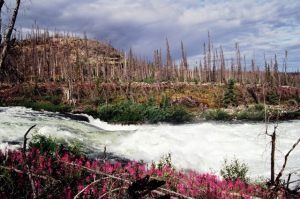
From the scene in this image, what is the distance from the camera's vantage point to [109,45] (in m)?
125

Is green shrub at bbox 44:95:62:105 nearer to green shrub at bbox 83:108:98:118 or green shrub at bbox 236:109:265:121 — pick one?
green shrub at bbox 83:108:98:118

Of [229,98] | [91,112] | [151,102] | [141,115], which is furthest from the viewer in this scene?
[229,98]

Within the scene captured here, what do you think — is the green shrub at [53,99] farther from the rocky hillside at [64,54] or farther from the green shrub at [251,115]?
the rocky hillside at [64,54]

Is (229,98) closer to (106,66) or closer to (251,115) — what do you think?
(251,115)

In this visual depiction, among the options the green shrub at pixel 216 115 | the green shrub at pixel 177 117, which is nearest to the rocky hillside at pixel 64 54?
the green shrub at pixel 216 115

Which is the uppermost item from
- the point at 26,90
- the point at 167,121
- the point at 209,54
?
the point at 209,54

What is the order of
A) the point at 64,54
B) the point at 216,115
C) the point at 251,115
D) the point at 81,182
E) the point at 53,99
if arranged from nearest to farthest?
the point at 81,182 → the point at 216,115 → the point at 251,115 → the point at 53,99 → the point at 64,54

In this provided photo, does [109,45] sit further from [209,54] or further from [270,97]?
[270,97]

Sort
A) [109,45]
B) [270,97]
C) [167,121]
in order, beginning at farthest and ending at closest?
1. [109,45]
2. [270,97]
3. [167,121]

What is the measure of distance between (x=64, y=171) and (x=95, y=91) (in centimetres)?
4556

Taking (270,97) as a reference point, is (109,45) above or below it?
above

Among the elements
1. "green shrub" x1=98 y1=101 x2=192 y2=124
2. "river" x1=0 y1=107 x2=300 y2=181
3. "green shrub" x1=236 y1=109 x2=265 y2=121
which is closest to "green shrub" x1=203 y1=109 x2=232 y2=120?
"green shrub" x1=236 y1=109 x2=265 y2=121

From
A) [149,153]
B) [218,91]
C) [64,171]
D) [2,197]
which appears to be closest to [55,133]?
[149,153]

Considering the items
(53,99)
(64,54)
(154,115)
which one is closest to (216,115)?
(154,115)
